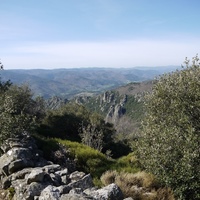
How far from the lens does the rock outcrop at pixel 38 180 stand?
10016mm

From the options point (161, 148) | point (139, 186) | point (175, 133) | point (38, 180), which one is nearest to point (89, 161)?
point (139, 186)

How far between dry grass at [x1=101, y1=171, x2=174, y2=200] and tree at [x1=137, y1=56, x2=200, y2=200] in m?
0.42

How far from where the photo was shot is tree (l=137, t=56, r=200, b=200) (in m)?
12.5

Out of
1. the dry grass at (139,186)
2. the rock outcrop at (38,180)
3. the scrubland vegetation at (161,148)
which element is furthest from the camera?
the scrubland vegetation at (161,148)

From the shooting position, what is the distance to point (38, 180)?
38.7ft

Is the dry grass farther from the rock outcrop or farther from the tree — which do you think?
the rock outcrop

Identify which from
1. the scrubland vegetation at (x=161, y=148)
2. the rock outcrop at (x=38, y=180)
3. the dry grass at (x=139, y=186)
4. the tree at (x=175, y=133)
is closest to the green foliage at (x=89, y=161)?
the scrubland vegetation at (x=161, y=148)

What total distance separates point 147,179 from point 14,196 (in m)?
5.80

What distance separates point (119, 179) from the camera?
1245cm

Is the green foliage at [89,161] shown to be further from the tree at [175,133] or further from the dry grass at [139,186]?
the dry grass at [139,186]

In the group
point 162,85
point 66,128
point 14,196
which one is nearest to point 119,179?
point 14,196

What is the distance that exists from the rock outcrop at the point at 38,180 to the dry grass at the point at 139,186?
1.21 metres

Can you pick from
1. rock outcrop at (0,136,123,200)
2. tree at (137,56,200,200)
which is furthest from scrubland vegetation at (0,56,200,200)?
rock outcrop at (0,136,123,200)

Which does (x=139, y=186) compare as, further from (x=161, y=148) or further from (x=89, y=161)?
(x=89, y=161)
